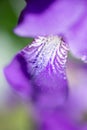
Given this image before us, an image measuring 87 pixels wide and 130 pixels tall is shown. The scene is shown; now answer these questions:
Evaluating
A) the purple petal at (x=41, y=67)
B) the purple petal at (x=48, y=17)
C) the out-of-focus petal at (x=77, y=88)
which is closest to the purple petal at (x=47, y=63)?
the purple petal at (x=41, y=67)

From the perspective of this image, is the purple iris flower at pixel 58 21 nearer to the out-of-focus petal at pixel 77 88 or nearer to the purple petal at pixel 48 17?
the purple petal at pixel 48 17

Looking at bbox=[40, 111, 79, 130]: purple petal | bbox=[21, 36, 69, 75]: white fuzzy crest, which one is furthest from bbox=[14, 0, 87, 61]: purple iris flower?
bbox=[40, 111, 79, 130]: purple petal

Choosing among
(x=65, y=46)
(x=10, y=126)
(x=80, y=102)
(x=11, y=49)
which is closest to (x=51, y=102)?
(x=65, y=46)

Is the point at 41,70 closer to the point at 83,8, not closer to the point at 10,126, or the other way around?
the point at 83,8

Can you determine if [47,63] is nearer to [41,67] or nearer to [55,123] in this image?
[41,67]

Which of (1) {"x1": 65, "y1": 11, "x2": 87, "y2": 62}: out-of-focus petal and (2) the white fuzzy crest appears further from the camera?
(2) the white fuzzy crest

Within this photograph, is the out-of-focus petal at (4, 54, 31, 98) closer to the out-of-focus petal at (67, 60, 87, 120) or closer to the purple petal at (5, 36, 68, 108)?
the purple petal at (5, 36, 68, 108)

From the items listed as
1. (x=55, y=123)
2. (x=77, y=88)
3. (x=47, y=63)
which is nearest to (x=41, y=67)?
(x=47, y=63)
